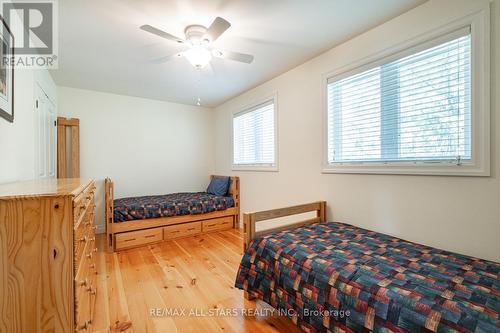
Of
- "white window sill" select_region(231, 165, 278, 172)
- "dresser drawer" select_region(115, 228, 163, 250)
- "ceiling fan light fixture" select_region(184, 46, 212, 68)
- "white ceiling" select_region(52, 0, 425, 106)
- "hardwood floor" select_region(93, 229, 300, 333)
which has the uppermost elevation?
"white ceiling" select_region(52, 0, 425, 106)

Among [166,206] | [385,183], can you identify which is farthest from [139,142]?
[385,183]

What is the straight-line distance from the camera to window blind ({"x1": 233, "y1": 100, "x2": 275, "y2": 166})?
3.39 metres

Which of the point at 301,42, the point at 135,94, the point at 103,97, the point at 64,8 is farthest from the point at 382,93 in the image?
the point at 103,97

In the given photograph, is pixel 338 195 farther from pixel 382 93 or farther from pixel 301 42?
pixel 301 42

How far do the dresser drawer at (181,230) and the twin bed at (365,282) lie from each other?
1880 mm

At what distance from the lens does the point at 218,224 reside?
3898mm

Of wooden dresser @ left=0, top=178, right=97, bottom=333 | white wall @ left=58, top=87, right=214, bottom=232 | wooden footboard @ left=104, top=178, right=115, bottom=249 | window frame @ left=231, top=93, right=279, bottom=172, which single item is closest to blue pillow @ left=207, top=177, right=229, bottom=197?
window frame @ left=231, top=93, right=279, bottom=172

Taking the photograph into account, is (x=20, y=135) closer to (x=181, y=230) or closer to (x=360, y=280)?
(x=181, y=230)

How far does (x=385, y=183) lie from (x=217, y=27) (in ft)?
6.04

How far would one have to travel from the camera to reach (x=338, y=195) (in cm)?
241

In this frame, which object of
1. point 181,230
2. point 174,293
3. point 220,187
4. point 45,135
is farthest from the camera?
point 220,187

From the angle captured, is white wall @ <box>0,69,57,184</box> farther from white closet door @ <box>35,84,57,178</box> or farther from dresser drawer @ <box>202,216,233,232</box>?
dresser drawer @ <box>202,216,233,232</box>

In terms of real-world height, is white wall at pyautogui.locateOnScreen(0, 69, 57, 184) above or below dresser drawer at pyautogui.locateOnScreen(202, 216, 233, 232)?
above

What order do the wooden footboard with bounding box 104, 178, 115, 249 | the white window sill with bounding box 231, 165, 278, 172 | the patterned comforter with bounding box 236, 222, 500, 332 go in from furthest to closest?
the white window sill with bounding box 231, 165, 278, 172, the wooden footboard with bounding box 104, 178, 115, 249, the patterned comforter with bounding box 236, 222, 500, 332
